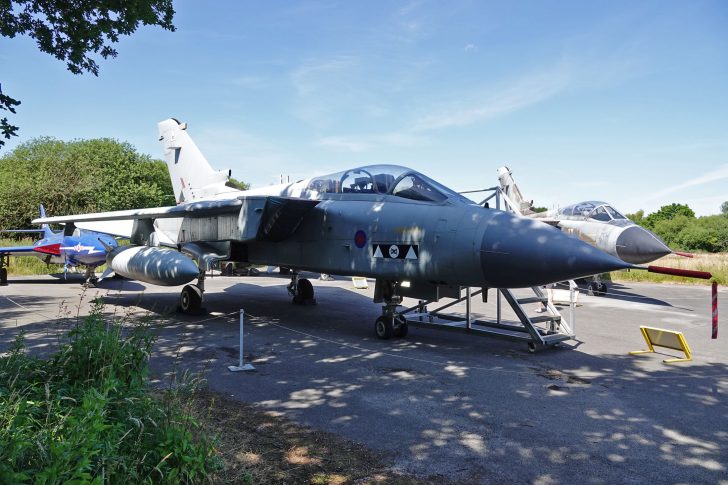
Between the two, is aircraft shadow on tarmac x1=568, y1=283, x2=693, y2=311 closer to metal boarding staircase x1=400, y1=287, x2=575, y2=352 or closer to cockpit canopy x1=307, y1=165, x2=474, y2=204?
metal boarding staircase x1=400, y1=287, x2=575, y2=352

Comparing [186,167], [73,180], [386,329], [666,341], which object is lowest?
[386,329]

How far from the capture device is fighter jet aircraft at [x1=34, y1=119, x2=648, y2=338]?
616cm

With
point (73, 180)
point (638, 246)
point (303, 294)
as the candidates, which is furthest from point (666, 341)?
point (73, 180)

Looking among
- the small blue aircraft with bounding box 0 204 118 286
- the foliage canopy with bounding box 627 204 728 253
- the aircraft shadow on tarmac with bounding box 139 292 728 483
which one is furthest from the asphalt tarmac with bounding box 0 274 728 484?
the foliage canopy with bounding box 627 204 728 253

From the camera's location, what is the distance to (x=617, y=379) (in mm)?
6230

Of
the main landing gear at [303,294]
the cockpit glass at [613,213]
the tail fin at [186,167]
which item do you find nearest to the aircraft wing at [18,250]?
the tail fin at [186,167]

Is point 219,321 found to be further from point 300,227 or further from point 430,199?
point 430,199

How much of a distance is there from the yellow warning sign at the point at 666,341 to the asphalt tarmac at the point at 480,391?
21 cm

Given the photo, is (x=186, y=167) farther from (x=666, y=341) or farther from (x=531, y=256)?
(x=666, y=341)

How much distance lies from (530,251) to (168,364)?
199 inches

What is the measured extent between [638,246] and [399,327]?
9.45 meters

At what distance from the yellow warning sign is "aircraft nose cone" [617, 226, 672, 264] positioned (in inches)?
269

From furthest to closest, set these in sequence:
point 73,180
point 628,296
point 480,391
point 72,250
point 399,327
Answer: point 73,180
point 628,296
point 72,250
point 399,327
point 480,391

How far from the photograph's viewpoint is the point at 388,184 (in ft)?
26.8
